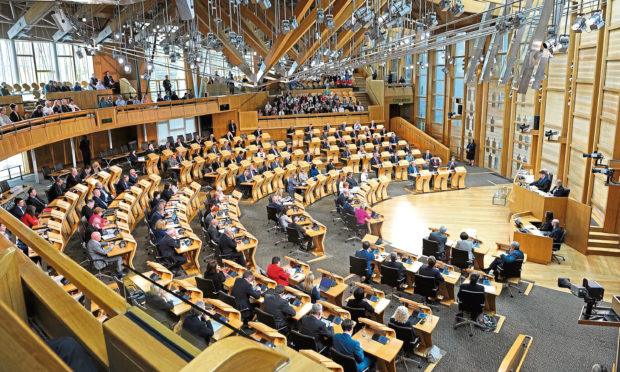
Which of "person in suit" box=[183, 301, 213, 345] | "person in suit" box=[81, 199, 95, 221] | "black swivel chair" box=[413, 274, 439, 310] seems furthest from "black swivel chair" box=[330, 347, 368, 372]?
"person in suit" box=[81, 199, 95, 221]

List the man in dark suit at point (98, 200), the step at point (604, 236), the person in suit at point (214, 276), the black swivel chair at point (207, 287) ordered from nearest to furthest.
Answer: the black swivel chair at point (207, 287)
the person in suit at point (214, 276)
the man in dark suit at point (98, 200)
the step at point (604, 236)

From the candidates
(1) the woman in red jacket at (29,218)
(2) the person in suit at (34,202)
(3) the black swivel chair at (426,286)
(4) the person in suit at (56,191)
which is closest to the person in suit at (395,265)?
(3) the black swivel chair at (426,286)

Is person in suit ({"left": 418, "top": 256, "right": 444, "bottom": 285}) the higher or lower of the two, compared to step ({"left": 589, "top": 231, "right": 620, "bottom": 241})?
higher

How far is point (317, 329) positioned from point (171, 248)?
15.0ft

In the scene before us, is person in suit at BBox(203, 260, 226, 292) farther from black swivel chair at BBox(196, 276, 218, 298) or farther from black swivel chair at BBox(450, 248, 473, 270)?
black swivel chair at BBox(450, 248, 473, 270)

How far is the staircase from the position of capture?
12500mm

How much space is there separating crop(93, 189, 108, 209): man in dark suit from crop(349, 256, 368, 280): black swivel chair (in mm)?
6840

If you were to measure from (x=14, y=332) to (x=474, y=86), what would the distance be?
79.2ft

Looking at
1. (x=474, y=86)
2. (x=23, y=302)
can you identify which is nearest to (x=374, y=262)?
(x=23, y=302)

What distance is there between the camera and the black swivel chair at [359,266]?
33.0 ft

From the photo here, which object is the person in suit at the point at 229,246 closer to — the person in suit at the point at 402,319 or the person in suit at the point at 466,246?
the person in suit at the point at 402,319

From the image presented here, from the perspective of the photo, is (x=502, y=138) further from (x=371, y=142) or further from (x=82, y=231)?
(x=82, y=231)

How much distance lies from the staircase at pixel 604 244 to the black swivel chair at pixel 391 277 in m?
6.31

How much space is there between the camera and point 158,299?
2176 mm
